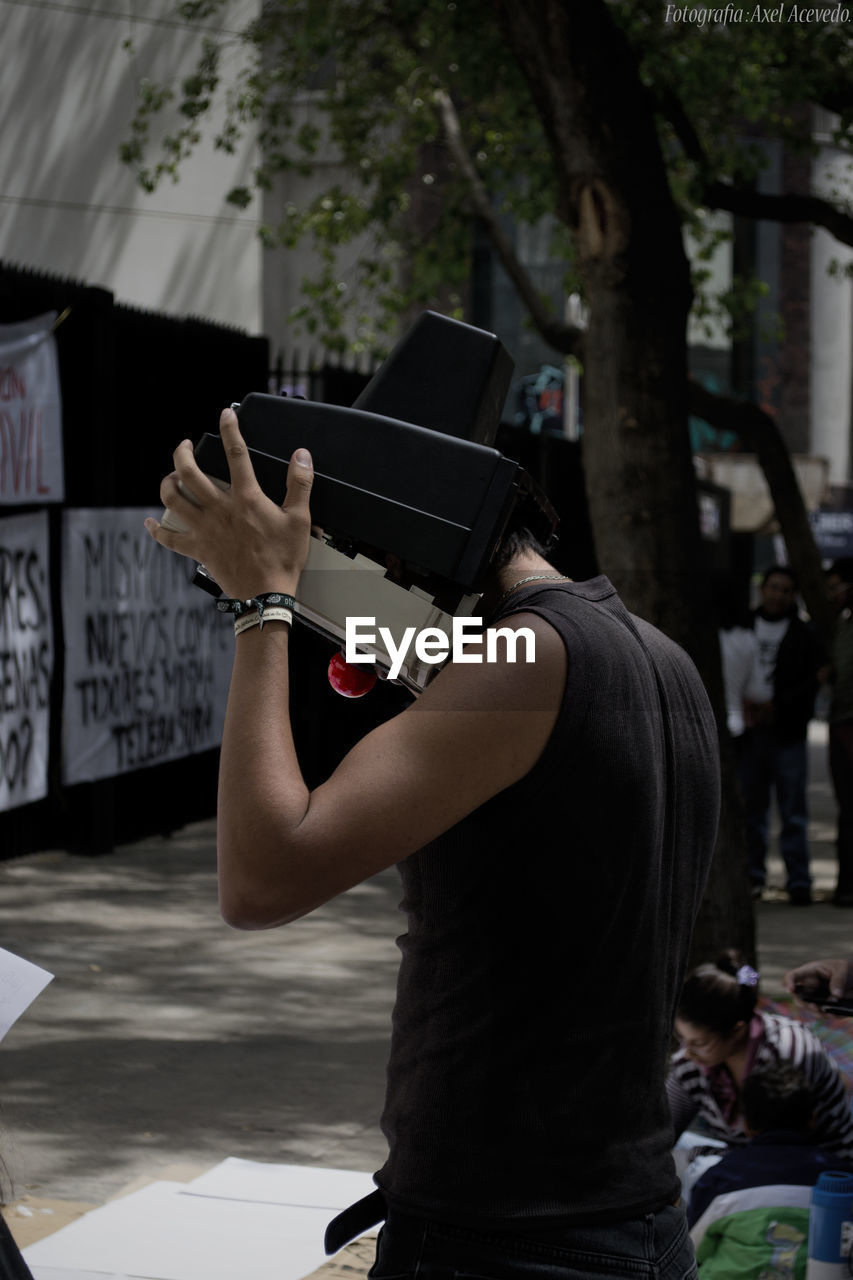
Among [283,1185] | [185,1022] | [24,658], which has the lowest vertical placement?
[185,1022]

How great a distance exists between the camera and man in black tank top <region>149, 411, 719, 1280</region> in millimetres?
1629

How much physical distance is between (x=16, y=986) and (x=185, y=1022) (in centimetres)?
458

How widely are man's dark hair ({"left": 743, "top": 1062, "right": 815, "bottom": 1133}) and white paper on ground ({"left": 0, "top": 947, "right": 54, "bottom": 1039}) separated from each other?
2511 mm

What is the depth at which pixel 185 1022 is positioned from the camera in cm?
648

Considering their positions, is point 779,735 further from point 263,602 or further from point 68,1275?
point 263,602

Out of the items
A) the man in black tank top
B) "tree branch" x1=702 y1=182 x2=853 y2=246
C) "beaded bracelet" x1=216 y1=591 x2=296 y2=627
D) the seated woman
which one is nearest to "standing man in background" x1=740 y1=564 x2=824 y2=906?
"tree branch" x1=702 y1=182 x2=853 y2=246

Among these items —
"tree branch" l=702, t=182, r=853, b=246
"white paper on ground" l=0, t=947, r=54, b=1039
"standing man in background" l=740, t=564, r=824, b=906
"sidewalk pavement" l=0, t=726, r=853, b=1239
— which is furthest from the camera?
"tree branch" l=702, t=182, r=853, b=246

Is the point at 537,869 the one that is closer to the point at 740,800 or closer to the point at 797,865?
the point at 740,800

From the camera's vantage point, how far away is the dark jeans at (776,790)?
952cm

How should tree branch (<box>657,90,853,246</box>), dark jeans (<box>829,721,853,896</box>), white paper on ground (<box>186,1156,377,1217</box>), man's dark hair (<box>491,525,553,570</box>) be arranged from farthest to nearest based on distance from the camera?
tree branch (<box>657,90,853,246</box>) < dark jeans (<box>829,721,853,896</box>) < white paper on ground (<box>186,1156,377,1217</box>) < man's dark hair (<box>491,525,553,570</box>)

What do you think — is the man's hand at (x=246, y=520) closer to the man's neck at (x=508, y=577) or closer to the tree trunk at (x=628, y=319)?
the man's neck at (x=508, y=577)

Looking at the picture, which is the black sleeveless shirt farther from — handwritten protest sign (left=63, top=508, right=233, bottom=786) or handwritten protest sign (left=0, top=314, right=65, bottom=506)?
handwritten protest sign (left=63, top=508, right=233, bottom=786)

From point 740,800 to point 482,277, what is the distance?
2014 centimetres

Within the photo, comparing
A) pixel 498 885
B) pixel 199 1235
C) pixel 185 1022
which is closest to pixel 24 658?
pixel 185 1022
